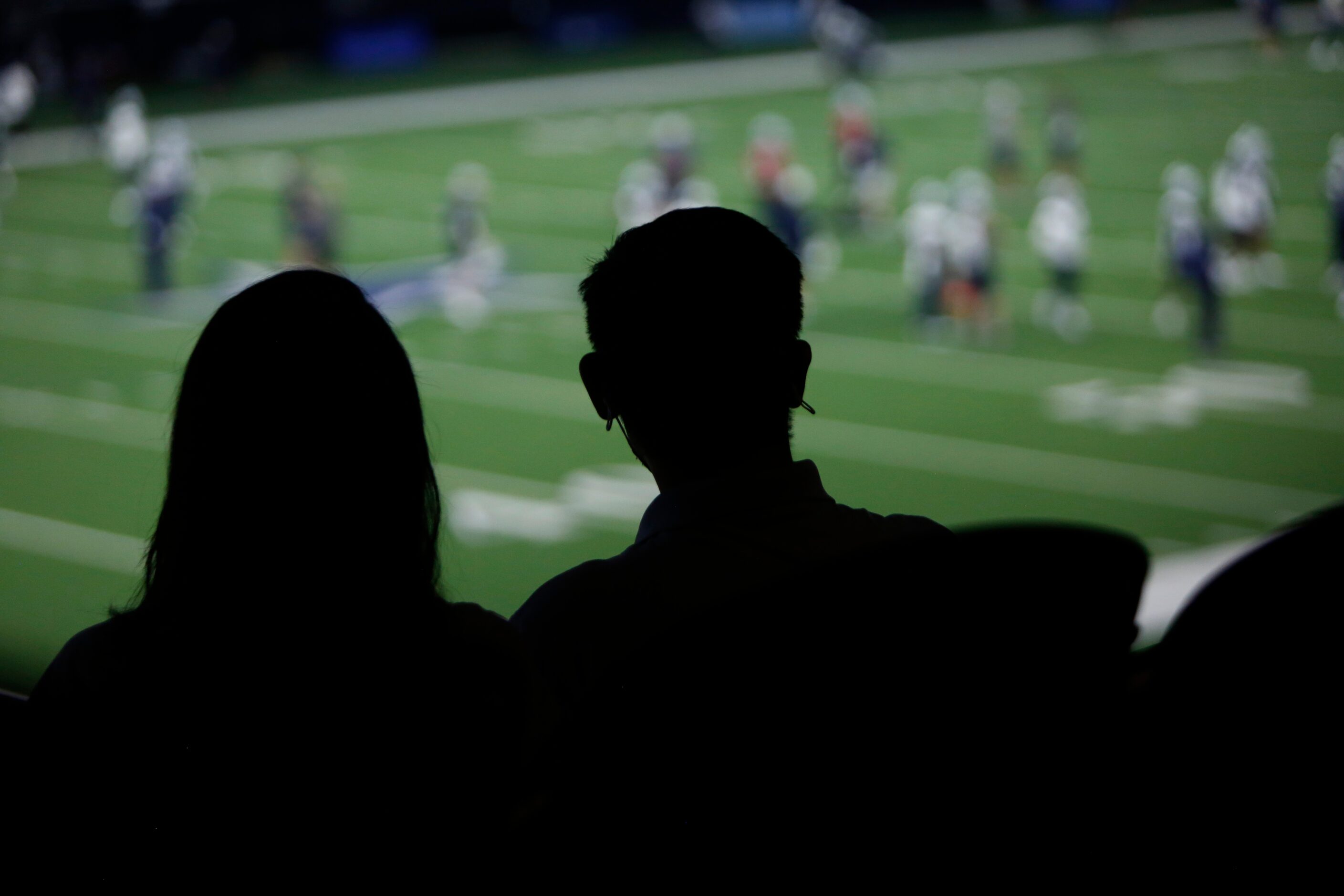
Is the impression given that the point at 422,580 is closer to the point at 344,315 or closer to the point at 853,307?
the point at 344,315

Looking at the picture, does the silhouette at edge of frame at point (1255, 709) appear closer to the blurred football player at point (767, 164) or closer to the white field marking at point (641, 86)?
the blurred football player at point (767, 164)

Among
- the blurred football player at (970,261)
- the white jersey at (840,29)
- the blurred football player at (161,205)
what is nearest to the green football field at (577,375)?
the blurred football player at (161,205)

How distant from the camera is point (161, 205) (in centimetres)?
1559

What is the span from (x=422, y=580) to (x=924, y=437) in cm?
1055

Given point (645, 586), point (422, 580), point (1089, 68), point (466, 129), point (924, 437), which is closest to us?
point (422, 580)

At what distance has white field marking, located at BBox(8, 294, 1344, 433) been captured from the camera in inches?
492

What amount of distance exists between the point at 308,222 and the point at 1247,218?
8652 millimetres

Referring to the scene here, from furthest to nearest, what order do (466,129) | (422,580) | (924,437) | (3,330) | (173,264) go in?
(466,129) < (173,264) < (3,330) < (924,437) < (422,580)

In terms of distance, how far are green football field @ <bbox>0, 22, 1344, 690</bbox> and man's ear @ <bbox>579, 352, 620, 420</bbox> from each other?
4510 mm

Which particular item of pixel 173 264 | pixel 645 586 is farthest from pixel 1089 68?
pixel 645 586

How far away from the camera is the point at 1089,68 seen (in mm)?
24422

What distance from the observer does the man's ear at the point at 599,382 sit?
1483 millimetres

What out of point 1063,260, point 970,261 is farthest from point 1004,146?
point 970,261

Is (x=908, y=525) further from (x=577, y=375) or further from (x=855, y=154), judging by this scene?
(x=855, y=154)
